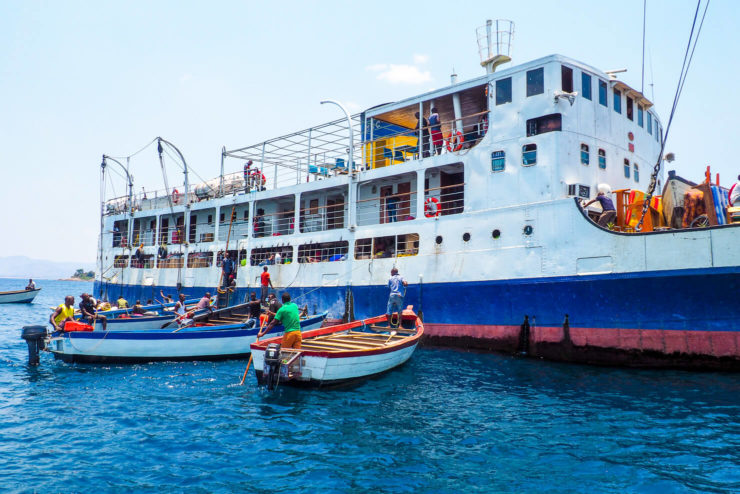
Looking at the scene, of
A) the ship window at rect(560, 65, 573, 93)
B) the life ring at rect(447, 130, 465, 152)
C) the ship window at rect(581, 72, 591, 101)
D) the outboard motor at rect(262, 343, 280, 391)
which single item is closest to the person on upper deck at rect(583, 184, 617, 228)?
the ship window at rect(581, 72, 591, 101)

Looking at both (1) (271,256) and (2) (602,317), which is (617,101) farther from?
(1) (271,256)

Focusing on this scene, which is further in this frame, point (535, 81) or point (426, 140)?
point (426, 140)

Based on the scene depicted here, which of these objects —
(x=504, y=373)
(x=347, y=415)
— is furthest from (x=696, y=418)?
(x=347, y=415)

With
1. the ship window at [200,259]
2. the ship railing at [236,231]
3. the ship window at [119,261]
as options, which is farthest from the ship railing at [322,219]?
the ship window at [119,261]

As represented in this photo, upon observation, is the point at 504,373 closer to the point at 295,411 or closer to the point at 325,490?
the point at 295,411

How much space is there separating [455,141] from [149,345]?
12.4 metres

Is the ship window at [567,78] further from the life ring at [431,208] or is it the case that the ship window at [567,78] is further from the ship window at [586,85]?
the life ring at [431,208]

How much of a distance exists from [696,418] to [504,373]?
467 centimetres

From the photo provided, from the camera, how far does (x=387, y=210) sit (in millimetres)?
19219

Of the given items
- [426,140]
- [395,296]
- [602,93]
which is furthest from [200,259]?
[602,93]

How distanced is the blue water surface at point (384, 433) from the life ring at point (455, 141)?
8.31 m

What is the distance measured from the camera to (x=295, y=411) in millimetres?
9867

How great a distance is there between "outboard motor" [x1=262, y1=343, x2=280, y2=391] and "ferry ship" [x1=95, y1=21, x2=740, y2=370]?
739 cm

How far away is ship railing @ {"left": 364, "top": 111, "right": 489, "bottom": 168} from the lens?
17819 millimetres
